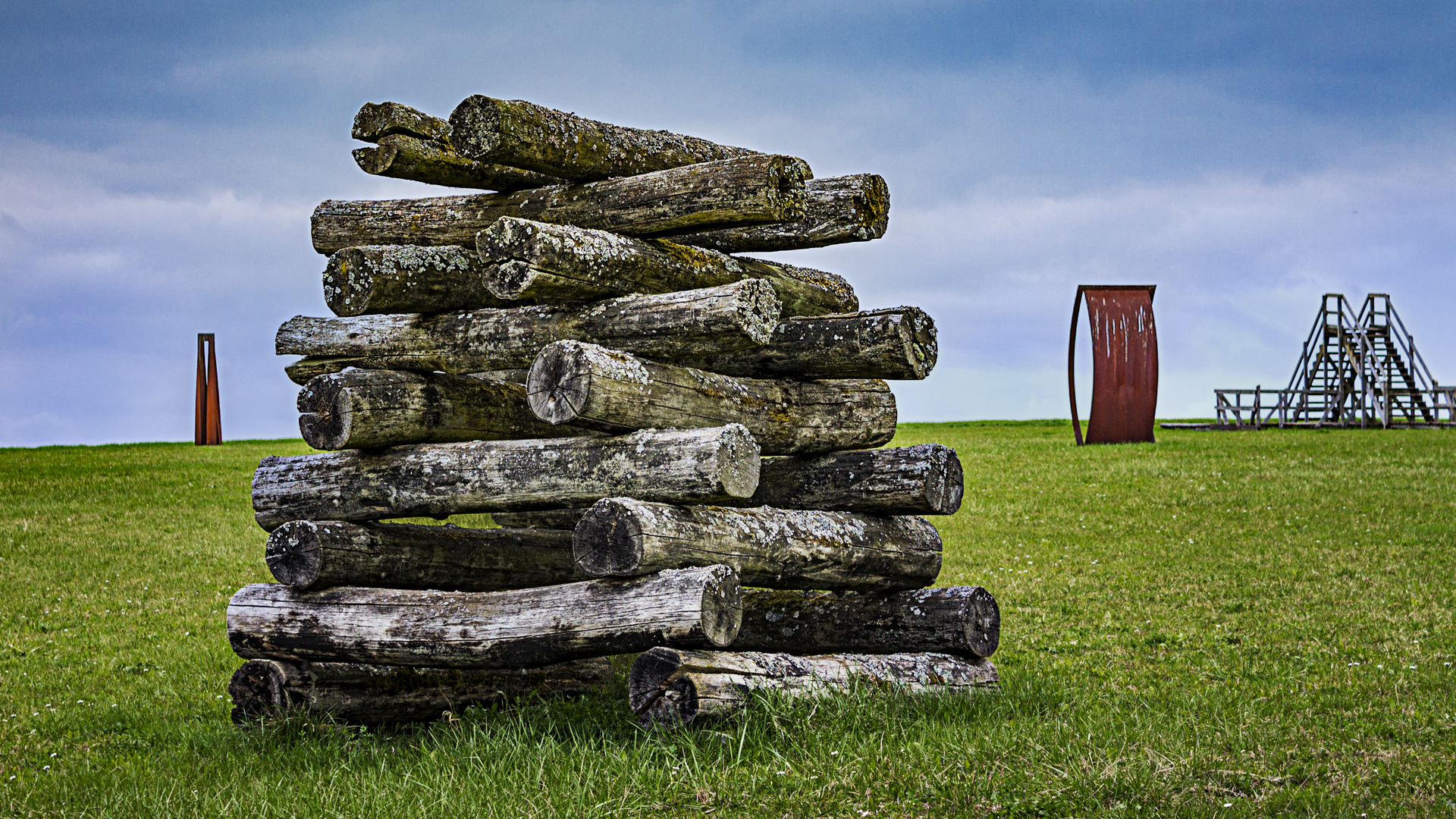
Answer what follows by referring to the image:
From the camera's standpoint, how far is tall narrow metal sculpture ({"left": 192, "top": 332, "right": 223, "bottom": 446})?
106ft

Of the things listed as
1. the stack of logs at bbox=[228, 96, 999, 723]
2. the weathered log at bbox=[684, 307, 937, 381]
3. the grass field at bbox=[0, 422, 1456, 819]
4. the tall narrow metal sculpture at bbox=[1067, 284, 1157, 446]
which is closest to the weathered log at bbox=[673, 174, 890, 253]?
the stack of logs at bbox=[228, 96, 999, 723]

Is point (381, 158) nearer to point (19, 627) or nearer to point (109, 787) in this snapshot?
point (109, 787)

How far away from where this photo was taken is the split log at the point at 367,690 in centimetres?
767

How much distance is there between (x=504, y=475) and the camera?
7125 millimetres

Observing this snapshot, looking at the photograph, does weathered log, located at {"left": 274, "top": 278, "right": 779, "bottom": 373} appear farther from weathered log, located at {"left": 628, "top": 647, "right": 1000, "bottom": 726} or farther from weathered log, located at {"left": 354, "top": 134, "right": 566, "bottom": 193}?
weathered log, located at {"left": 628, "top": 647, "right": 1000, "bottom": 726}

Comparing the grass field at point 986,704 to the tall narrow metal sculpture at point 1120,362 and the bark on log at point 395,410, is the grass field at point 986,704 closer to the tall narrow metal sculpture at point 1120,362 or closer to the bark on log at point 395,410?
the bark on log at point 395,410

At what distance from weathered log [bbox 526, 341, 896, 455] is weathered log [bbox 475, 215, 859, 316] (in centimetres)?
55

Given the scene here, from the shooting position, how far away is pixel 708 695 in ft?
19.9

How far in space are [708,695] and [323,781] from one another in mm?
2235

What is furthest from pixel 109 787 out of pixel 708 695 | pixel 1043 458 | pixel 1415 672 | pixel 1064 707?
pixel 1043 458

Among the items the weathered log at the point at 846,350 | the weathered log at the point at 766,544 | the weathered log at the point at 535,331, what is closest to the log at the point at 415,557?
the weathered log at the point at 535,331

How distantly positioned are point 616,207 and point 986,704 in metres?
4.03

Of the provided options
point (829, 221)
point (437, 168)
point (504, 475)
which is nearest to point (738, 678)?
point (504, 475)

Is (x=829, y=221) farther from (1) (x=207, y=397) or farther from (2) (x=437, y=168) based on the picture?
(1) (x=207, y=397)
